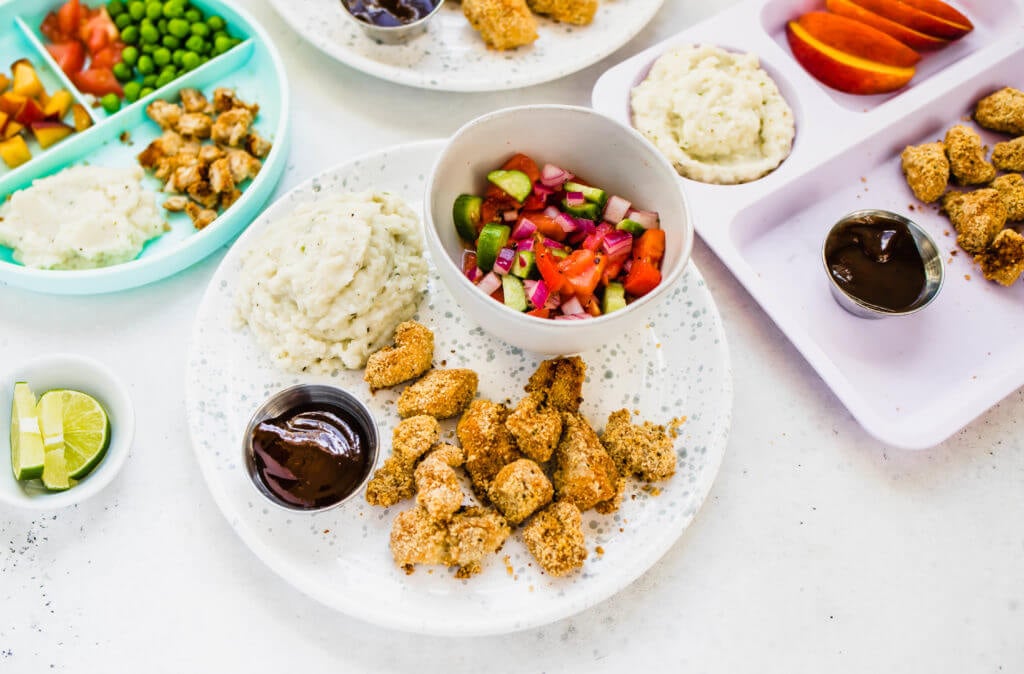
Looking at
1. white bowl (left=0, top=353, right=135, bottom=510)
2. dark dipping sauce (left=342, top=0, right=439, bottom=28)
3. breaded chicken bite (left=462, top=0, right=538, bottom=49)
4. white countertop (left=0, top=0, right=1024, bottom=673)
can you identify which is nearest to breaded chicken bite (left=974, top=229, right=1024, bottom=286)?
white countertop (left=0, top=0, right=1024, bottom=673)

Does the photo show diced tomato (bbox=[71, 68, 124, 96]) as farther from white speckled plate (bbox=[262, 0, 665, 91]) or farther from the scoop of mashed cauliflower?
the scoop of mashed cauliflower

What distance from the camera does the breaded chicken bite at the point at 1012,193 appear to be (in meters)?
3.31

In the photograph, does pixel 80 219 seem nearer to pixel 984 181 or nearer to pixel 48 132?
pixel 48 132

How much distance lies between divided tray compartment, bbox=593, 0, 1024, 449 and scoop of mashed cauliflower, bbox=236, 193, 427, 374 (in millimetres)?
1291

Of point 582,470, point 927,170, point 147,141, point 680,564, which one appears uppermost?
point 147,141

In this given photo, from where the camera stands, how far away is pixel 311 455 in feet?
8.19

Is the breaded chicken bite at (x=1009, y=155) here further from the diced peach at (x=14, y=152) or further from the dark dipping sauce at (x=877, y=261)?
the diced peach at (x=14, y=152)

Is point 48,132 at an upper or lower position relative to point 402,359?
upper

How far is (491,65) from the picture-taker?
3523 millimetres

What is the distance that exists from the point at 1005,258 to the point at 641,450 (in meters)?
1.92

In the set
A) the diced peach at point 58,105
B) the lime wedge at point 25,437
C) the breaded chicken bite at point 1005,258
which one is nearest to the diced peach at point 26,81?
the diced peach at point 58,105

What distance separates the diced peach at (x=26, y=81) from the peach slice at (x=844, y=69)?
12.2 ft

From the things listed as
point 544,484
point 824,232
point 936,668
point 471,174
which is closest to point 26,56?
point 471,174

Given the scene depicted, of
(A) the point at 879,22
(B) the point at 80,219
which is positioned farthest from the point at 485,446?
(A) the point at 879,22
